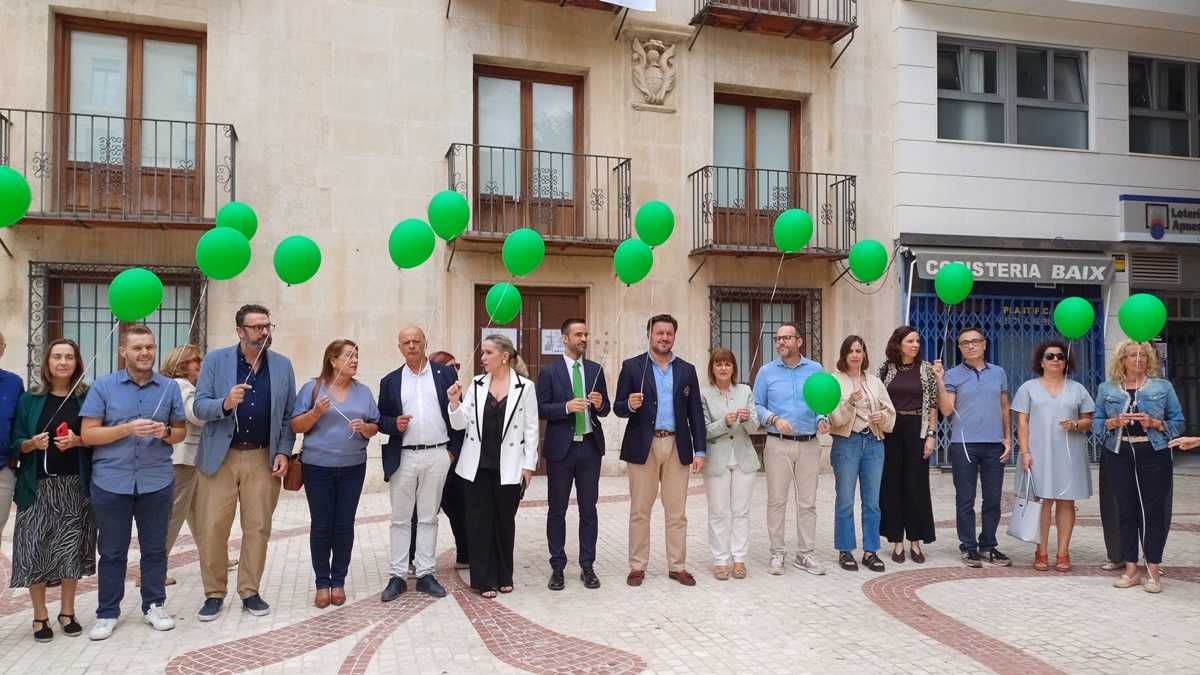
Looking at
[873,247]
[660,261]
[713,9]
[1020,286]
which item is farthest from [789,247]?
[1020,286]

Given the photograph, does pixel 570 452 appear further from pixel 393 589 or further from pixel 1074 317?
pixel 1074 317

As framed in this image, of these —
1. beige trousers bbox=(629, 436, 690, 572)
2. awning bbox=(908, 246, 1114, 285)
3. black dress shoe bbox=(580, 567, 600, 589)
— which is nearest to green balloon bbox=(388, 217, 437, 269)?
beige trousers bbox=(629, 436, 690, 572)

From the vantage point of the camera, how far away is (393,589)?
583cm

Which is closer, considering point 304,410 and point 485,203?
point 304,410

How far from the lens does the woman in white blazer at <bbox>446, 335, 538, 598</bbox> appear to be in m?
5.93

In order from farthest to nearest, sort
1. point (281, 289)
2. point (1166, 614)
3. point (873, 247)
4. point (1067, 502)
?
point (281, 289) < point (873, 247) < point (1067, 502) < point (1166, 614)

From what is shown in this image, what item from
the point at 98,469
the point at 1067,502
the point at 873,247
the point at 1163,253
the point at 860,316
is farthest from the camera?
the point at 1163,253

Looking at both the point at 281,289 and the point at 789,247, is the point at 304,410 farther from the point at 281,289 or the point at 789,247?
the point at 281,289

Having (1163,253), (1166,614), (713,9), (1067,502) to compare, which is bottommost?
(1166,614)

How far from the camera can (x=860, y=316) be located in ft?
42.6

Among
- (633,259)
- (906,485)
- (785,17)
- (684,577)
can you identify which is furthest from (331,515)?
(785,17)

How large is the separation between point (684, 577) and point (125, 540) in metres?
3.66

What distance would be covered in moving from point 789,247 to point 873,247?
1066 mm

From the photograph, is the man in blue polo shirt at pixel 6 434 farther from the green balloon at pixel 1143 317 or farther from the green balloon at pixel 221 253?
the green balloon at pixel 1143 317
